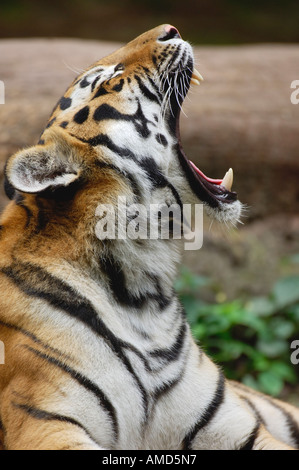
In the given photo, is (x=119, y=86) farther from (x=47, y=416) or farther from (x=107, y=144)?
(x=47, y=416)

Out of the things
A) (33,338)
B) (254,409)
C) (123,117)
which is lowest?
(254,409)

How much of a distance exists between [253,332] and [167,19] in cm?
731

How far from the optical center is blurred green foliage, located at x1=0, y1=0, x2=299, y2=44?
10.2 m

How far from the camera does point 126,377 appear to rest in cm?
226

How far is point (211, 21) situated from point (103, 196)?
860 centimetres

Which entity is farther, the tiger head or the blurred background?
the blurred background

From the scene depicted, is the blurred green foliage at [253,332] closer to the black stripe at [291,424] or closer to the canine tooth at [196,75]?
the black stripe at [291,424]

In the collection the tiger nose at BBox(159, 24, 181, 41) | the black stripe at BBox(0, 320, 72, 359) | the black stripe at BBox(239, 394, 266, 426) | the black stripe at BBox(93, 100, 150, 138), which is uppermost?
the tiger nose at BBox(159, 24, 181, 41)

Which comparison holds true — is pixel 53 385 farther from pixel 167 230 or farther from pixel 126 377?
pixel 167 230

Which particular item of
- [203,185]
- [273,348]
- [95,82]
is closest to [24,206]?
[95,82]

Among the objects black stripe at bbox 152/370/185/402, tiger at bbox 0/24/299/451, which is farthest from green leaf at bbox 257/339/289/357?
black stripe at bbox 152/370/185/402

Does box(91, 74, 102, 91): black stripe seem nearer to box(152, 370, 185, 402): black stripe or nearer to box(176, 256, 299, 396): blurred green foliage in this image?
box(152, 370, 185, 402): black stripe

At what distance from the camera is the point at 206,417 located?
248cm

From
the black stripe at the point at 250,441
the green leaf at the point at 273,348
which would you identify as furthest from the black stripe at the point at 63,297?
the green leaf at the point at 273,348
